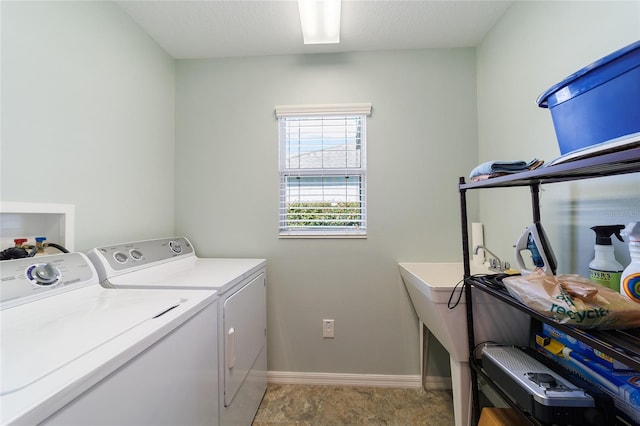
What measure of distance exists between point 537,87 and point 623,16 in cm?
42

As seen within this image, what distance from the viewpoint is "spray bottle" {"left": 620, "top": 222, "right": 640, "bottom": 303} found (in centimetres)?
73

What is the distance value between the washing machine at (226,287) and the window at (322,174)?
21.4 inches

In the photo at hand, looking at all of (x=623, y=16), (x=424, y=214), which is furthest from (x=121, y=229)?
(x=623, y=16)

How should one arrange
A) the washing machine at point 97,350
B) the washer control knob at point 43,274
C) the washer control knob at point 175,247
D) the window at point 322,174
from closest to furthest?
the washing machine at point 97,350
the washer control knob at point 43,274
the washer control knob at point 175,247
the window at point 322,174

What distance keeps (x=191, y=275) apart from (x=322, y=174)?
1193mm

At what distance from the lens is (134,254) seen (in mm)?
1434

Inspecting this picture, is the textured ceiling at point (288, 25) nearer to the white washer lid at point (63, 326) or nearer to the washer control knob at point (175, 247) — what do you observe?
the washer control knob at point (175, 247)

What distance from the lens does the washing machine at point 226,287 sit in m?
1.19

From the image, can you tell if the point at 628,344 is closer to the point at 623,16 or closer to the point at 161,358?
the point at 623,16

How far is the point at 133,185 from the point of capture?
1666mm

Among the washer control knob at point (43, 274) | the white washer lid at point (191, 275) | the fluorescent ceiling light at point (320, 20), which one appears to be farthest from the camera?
the fluorescent ceiling light at point (320, 20)

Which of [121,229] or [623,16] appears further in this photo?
[121,229]

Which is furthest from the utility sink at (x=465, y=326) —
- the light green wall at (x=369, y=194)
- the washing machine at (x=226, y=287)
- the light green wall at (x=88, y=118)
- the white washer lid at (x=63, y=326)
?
the light green wall at (x=88, y=118)

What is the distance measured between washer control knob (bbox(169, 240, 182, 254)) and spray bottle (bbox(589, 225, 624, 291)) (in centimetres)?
220
